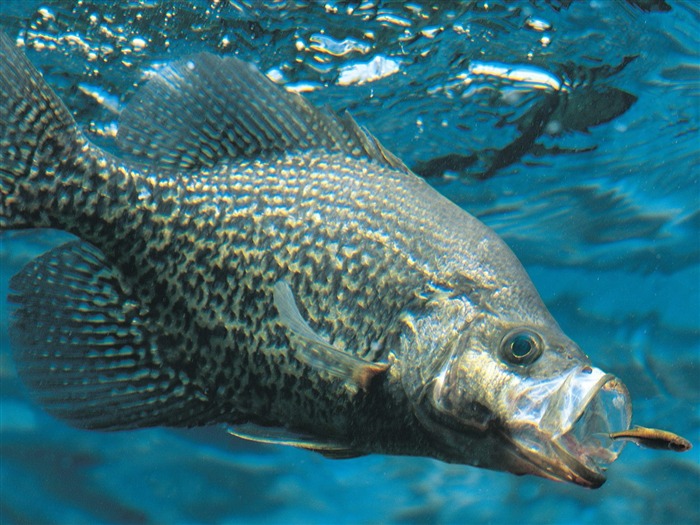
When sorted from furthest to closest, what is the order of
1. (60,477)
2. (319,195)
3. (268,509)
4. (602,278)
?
(268,509), (60,477), (602,278), (319,195)

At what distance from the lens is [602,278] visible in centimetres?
910

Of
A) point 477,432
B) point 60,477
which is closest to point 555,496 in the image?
point 60,477

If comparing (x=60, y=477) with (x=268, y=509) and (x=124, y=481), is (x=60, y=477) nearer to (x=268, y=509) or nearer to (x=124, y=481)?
(x=124, y=481)

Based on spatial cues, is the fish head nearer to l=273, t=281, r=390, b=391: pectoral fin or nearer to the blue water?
l=273, t=281, r=390, b=391: pectoral fin

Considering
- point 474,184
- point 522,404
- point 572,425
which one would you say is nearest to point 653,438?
point 572,425

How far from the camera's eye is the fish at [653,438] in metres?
1.70

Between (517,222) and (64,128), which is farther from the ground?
(517,222)

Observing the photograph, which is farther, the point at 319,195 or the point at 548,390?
the point at 319,195

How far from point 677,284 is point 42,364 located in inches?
361

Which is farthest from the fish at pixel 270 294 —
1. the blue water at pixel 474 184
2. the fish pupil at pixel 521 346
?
the blue water at pixel 474 184

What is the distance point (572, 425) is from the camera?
1.76 m

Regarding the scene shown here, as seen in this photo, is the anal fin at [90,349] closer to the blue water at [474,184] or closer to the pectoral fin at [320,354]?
the pectoral fin at [320,354]

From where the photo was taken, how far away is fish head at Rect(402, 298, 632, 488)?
177 centimetres

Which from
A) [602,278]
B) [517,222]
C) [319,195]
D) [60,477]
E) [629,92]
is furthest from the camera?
[60,477]
